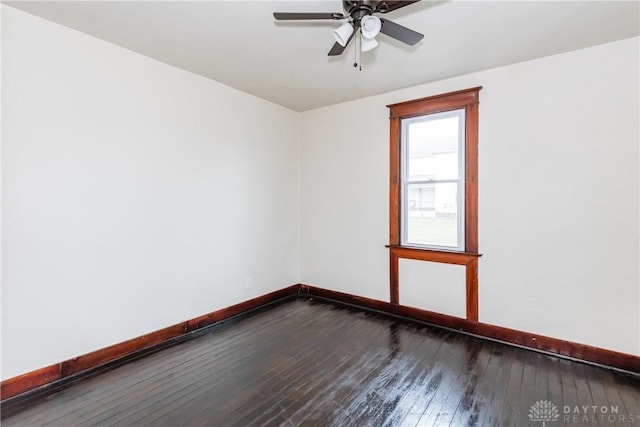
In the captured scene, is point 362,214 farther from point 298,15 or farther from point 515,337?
point 298,15

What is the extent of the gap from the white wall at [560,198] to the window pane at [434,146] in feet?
0.95

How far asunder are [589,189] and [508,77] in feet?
4.22

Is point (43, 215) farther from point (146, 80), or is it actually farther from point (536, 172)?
point (536, 172)

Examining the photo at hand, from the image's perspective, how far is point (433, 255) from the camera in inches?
136

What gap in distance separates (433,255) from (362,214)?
1.04m

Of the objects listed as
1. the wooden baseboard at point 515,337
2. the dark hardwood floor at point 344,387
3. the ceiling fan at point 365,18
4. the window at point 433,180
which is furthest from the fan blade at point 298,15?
the wooden baseboard at point 515,337

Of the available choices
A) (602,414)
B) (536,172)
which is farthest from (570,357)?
(536,172)

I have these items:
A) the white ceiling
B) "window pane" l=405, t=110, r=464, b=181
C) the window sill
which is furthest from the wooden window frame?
the white ceiling

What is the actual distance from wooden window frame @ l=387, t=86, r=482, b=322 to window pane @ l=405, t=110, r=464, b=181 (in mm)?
106

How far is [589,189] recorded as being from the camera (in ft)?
8.75

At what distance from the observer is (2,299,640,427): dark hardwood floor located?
77.9 inches

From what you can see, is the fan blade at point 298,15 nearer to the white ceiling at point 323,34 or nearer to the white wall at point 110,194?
the white ceiling at point 323,34

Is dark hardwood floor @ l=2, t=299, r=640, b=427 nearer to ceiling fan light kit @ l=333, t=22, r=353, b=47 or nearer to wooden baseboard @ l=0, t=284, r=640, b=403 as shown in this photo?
wooden baseboard @ l=0, t=284, r=640, b=403

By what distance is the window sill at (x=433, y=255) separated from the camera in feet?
10.7
